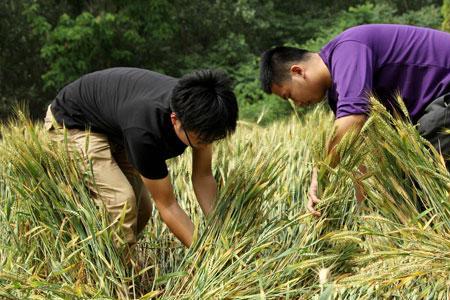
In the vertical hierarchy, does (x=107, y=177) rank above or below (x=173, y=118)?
below

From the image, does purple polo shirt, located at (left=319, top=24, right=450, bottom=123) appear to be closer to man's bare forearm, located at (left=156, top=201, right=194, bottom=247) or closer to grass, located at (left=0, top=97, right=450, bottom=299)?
grass, located at (left=0, top=97, right=450, bottom=299)

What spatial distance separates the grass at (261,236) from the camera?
215 cm

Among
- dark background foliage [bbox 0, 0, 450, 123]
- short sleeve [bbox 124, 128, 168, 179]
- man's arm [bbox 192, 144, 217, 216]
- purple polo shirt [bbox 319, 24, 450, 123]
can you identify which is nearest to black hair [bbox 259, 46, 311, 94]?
purple polo shirt [bbox 319, 24, 450, 123]

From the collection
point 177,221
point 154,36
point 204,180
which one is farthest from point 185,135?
point 154,36

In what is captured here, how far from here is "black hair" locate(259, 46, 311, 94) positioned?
261cm

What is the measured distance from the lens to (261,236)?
256cm

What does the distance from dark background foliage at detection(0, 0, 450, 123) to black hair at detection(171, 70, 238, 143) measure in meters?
6.73

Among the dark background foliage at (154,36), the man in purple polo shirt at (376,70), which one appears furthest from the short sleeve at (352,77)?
the dark background foliage at (154,36)

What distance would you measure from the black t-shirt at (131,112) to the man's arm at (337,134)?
60 cm

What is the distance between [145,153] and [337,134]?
2.60 feet

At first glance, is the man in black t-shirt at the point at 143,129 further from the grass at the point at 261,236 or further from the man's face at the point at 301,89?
the man's face at the point at 301,89

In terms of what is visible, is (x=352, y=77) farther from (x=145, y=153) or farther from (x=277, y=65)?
(x=145, y=153)

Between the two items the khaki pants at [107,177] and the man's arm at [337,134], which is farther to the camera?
the khaki pants at [107,177]

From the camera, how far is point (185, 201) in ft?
10.8
